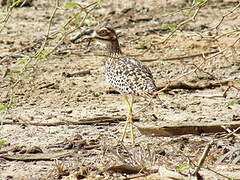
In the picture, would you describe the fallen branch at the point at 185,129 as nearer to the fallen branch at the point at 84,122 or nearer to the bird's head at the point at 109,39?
the fallen branch at the point at 84,122

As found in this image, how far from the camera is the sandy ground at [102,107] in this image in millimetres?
4641

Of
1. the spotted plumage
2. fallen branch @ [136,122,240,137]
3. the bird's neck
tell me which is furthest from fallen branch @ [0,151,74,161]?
the bird's neck

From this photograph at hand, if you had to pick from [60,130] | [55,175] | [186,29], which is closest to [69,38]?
[186,29]

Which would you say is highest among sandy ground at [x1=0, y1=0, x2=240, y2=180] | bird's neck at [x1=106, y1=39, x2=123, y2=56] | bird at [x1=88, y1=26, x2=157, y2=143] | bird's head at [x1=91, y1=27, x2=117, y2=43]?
bird's head at [x1=91, y1=27, x2=117, y2=43]

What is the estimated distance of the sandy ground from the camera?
4641mm

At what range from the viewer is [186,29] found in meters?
10.5

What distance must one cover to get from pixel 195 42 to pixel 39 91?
9.53ft

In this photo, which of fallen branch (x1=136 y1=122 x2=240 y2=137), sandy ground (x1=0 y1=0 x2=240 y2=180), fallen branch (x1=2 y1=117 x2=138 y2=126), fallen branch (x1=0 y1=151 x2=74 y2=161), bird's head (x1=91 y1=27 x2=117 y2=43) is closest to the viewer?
sandy ground (x1=0 y1=0 x2=240 y2=180)

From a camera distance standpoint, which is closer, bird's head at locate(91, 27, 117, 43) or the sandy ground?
the sandy ground

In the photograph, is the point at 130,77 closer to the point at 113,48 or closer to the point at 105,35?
the point at 113,48

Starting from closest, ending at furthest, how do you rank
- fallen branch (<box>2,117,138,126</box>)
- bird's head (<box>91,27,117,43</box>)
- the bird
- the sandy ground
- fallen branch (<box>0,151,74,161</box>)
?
the sandy ground, fallen branch (<box>0,151,74,161</box>), the bird, fallen branch (<box>2,117,138,126</box>), bird's head (<box>91,27,117,43</box>)

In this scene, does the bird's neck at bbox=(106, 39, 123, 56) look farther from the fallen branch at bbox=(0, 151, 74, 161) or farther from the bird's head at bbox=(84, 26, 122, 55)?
the fallen branch at bbox=(0, 151, 74, 161)

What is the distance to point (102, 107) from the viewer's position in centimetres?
687

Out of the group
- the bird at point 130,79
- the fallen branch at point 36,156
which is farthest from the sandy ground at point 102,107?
the bird at point 130,79
